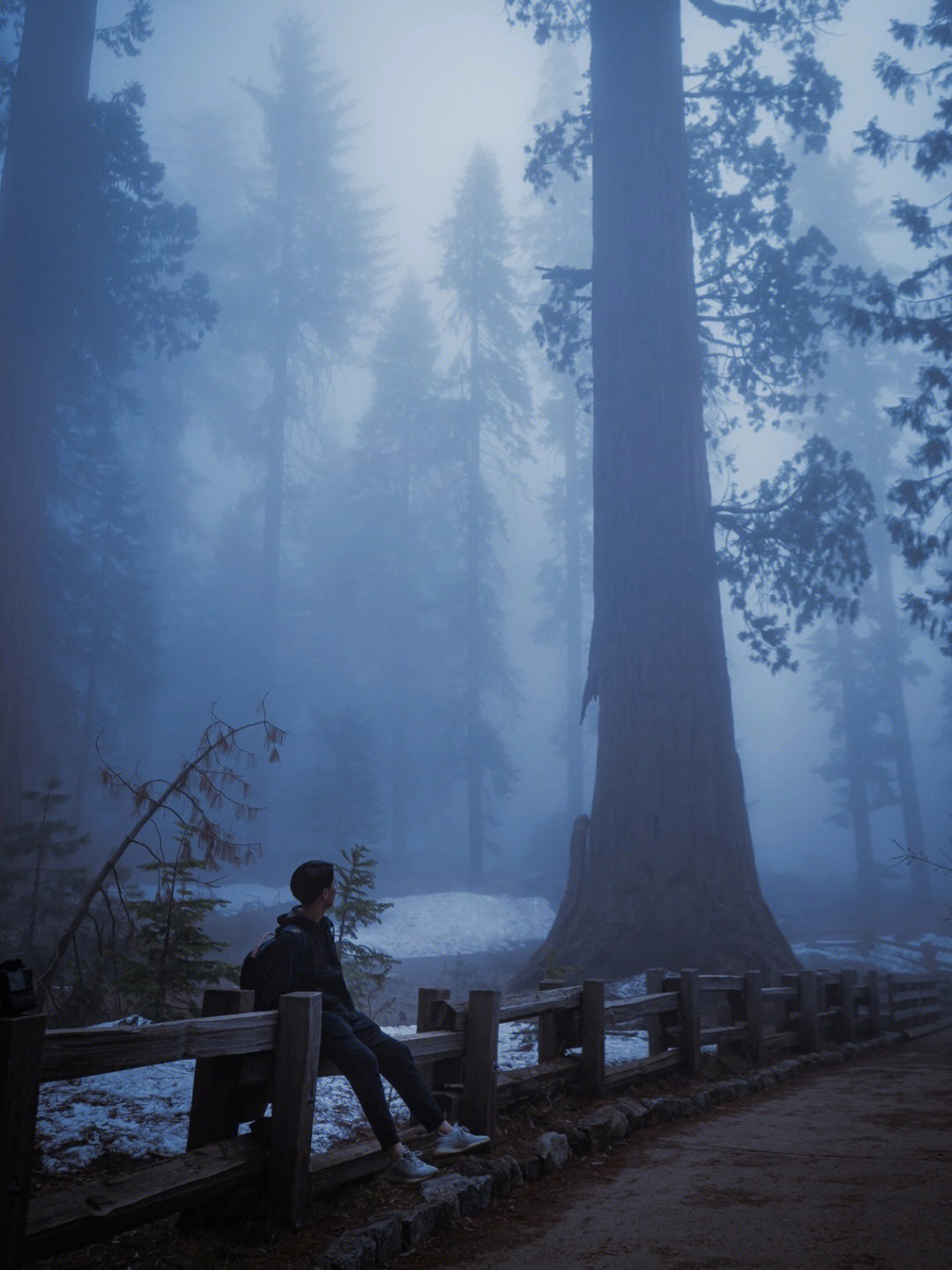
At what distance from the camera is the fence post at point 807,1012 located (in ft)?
30.6

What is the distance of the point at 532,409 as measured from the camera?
3509 centimetres

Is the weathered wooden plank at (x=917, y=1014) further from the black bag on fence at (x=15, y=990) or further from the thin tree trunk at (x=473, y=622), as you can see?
the thin tree trunk at (x=473, y=622)

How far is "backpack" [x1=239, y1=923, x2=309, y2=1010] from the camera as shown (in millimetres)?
4352

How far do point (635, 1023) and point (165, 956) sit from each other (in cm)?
462

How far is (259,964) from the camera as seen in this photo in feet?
14.4

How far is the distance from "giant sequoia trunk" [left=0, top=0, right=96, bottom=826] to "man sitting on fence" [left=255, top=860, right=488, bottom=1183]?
10.1 metres

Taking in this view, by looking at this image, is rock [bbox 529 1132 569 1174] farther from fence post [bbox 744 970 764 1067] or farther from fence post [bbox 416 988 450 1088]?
fence post [bbox 744 970 764 1067]

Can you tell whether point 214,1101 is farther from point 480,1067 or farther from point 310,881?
point 480,1067

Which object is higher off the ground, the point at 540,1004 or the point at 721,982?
the point at 540,1004

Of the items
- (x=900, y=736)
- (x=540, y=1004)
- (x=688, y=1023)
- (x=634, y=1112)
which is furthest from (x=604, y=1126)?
(x=900, y=736)

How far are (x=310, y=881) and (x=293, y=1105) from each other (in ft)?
3.68

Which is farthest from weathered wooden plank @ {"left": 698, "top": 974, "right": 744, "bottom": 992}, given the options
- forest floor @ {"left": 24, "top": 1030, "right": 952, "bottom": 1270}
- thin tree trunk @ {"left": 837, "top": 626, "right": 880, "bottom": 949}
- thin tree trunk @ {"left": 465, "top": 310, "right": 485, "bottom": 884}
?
thin tree trunk @ {"left": 837, "top": 626, "right": 880, "bottom": 949}

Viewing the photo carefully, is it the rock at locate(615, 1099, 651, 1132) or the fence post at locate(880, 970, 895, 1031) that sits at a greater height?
the rock at locate(615, 1099, 651, 1132)

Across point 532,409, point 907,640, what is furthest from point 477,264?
point 907,640
